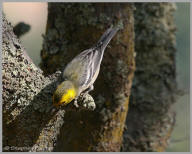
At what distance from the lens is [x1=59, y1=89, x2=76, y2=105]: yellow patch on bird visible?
10.3 feet

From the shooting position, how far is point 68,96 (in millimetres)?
3287

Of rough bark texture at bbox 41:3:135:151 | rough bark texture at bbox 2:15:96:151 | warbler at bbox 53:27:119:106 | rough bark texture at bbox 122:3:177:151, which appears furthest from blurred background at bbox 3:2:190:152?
rough bark texture at bbox 2:15:96:151

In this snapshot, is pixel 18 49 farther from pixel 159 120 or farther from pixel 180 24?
pixel 180 24

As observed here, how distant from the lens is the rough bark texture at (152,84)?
5387 millimetres

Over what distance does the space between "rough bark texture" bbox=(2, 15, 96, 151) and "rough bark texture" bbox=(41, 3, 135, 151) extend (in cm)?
116

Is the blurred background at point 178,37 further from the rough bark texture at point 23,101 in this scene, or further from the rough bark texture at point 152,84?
the rough bark texture at point 23,101

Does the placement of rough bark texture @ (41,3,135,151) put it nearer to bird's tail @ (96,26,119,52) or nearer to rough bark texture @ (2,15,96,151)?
bird's tail @ (96,26,119,52)

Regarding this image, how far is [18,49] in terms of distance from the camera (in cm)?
308

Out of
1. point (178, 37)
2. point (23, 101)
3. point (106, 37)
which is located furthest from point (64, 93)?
point (178, 37)

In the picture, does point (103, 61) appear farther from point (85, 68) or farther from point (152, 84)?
point (152, 84)

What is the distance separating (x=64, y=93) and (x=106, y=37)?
1.12 m

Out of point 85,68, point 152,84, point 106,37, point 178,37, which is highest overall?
point 178,37

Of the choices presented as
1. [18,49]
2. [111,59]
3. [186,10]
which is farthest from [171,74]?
[186,10]

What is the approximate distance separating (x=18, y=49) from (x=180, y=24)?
635cm
